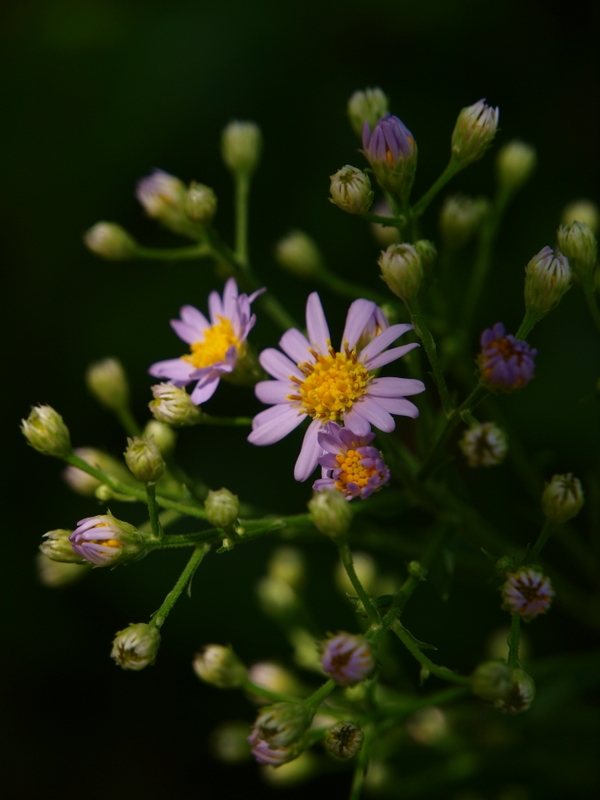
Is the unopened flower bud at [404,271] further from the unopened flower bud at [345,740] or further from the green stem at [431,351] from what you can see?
the unopened flower bud at [345,740]

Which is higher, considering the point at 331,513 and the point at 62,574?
the point at 331,513

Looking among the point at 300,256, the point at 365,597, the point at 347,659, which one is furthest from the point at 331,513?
the point at 300,256

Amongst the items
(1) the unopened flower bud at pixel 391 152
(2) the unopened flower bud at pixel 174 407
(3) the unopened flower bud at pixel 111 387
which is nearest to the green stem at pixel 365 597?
(2) the unopened flower bud at pixel 174 407

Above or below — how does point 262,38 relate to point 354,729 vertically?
above

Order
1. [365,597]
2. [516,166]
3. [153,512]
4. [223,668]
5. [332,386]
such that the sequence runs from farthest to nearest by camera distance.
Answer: [516,166] < [223,668] < [332,386] < [153,512] < [365,597]

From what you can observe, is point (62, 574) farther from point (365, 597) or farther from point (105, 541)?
point (365, 597)

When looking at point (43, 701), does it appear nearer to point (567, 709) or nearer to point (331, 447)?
point (567, 709)

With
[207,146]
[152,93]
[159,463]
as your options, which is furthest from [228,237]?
[159,463]
